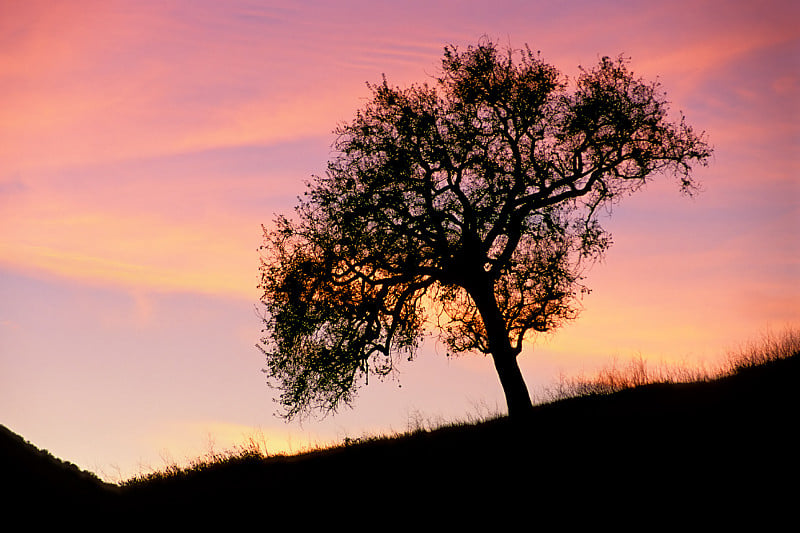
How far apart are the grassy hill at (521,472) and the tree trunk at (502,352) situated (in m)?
0.97

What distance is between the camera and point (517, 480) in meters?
15.5

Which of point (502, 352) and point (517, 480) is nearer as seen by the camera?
point (517, 480)

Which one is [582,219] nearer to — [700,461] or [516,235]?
[516,235]

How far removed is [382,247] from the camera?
24.6 meters

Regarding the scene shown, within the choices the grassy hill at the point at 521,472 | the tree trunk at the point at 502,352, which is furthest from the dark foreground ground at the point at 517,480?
the tree trunk at the point at 502,352

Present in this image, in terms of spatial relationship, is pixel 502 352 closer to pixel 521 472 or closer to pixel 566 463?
pixel 566 463

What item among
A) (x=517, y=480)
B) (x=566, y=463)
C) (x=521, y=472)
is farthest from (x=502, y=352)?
(x=517, y=480)

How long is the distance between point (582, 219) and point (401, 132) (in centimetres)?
797

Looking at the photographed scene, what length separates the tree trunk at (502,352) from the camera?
24375 millimetres

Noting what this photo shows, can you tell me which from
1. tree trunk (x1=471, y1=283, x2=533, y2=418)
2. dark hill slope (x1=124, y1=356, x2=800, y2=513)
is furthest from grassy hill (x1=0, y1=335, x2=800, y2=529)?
tree trunk (x1=471, y1=283, x2=533, y2=418)

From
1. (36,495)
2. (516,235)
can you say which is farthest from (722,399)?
(36,495)

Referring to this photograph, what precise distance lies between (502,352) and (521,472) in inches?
344

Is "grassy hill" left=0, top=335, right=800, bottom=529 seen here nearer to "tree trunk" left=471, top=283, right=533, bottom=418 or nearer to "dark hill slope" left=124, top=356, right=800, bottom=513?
"dark hill slope" left=124, top=356, right=800, bottom=513

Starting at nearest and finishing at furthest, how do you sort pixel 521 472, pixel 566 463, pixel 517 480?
pixel 517 480, pixel 521 472, pixel 566 463
